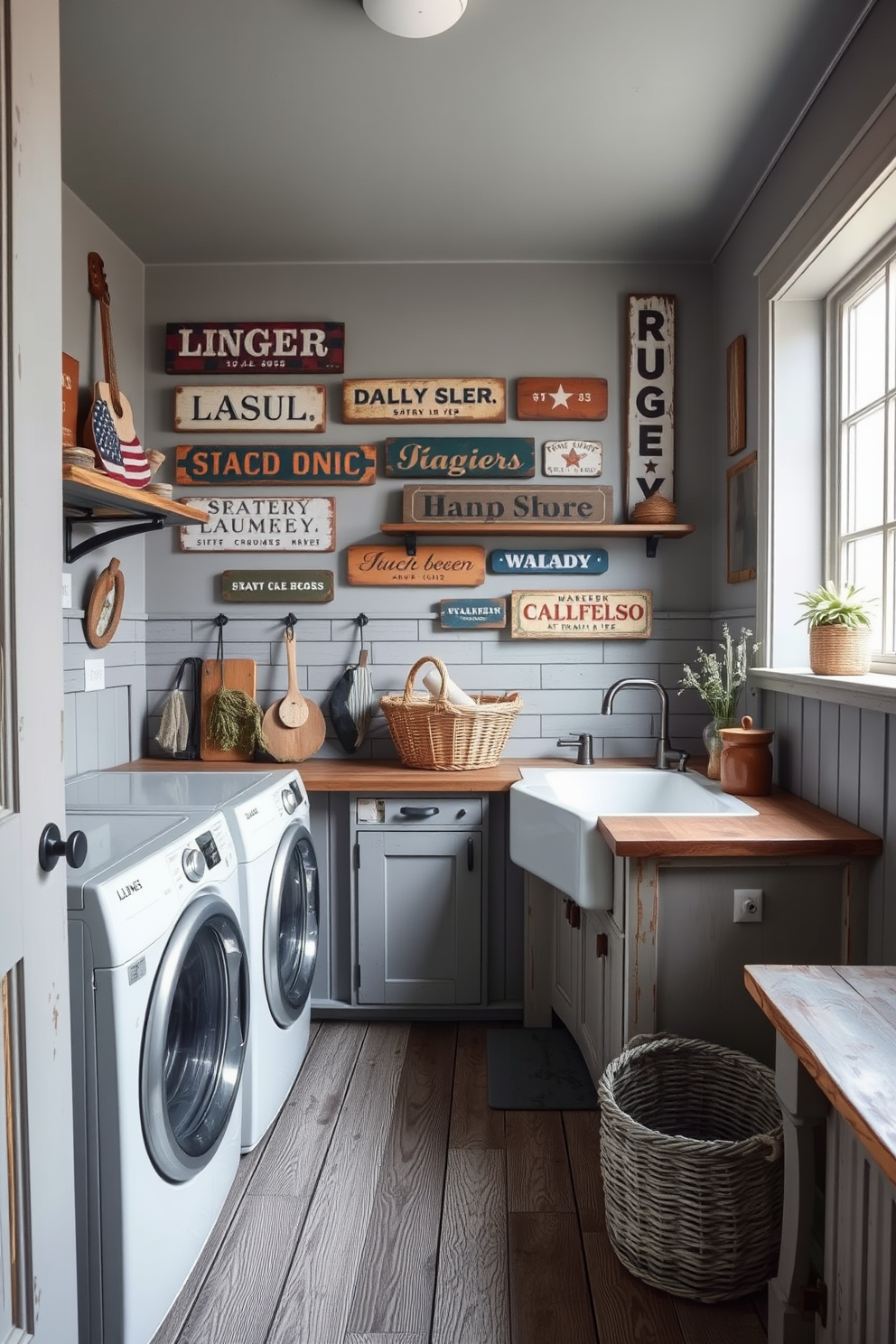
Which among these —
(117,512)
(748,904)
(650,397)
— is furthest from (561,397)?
(748,904)

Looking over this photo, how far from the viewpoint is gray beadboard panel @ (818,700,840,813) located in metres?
2.13

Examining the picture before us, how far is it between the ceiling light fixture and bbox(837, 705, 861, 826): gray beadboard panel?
173cm

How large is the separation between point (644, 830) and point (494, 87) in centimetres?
A: 182

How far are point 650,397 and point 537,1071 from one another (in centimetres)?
225

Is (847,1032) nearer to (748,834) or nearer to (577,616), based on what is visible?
(748,834)

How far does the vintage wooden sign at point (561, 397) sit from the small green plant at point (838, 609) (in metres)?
1.20

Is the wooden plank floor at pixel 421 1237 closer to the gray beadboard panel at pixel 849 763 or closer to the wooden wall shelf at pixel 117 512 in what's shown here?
the gray beadboard panel at pixel 849 763

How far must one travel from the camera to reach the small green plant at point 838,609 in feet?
6.95

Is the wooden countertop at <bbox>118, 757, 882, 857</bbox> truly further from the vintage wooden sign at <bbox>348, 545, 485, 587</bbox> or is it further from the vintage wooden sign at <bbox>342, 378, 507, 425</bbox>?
the vintage wooden sign at <bbox>342, 378, 507, 425</bbox>

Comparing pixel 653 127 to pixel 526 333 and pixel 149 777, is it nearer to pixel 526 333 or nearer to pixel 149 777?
pixel 526 333

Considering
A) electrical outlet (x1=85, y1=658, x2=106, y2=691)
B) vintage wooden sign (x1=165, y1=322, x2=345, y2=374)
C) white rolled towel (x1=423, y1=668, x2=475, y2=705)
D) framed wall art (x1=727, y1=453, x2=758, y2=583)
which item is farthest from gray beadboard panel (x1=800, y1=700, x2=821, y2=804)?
electrical outlet (x1=85, y1=658, x2=106, y2=691)

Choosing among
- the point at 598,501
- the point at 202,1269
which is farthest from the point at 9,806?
the point at 598,501

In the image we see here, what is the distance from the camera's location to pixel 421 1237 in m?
1.88

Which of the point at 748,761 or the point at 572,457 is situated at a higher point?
the point at 572,457
